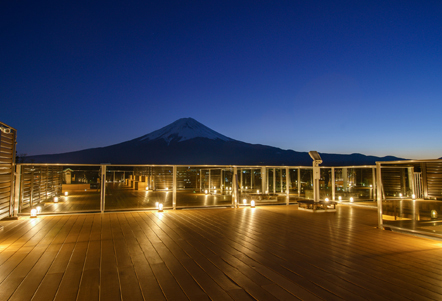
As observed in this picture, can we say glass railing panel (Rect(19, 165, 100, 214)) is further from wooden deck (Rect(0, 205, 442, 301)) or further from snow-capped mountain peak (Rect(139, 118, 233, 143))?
snow-capped mountain peak (Rect(139, 118, 233, 143))

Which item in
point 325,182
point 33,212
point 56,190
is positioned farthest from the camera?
point 325,182

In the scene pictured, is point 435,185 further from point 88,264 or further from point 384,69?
point 88,264

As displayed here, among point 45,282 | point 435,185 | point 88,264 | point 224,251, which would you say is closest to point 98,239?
point 88,264

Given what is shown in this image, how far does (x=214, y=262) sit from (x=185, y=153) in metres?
83.1

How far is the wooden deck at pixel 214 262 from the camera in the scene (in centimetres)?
234

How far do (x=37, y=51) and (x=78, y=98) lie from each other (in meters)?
21.1

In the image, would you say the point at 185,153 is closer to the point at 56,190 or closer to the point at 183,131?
the point at 183,131

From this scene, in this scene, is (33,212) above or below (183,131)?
below

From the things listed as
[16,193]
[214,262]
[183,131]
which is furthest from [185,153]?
[214,262]

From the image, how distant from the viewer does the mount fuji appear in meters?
82.1

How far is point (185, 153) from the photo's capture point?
8550 cm

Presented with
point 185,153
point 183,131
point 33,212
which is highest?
point 183,131

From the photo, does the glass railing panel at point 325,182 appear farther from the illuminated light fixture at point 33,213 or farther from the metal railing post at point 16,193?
the metal railing post at point 16,193

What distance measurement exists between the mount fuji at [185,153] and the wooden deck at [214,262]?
73.7m
